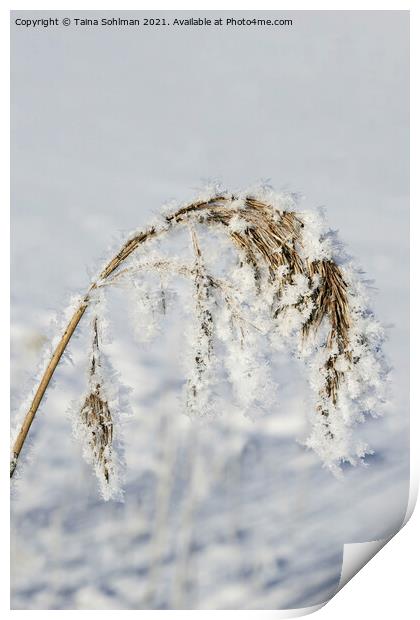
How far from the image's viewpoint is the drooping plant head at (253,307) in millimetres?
1842

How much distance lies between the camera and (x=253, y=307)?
73.1 inches

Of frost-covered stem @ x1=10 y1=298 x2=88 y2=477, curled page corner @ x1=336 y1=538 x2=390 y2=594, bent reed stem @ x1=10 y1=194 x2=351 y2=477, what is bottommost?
curled page corner @ x1=336 y1=538 x2=390 y2=594

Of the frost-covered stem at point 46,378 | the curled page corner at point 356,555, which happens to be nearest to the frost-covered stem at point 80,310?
the frost-covered stem at point 46,378

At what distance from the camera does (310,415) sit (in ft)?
6.13

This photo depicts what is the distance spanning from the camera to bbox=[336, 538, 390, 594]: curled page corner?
1.91 metres

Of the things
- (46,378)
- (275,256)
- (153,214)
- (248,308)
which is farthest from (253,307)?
(46,378)

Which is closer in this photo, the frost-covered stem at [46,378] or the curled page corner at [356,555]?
the frost-covered stem at [46,378]

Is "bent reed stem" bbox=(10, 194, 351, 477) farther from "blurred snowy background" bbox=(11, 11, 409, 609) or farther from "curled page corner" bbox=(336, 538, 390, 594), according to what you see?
"curled page corner" bbox=(336, 538, 390, 594)

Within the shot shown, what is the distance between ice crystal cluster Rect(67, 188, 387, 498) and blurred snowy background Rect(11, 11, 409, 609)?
0.03m

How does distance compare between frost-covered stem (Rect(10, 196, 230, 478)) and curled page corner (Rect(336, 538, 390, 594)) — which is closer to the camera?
frost-covered stem (Rect(10, 196, 230, 478))

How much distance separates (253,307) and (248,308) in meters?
0.01

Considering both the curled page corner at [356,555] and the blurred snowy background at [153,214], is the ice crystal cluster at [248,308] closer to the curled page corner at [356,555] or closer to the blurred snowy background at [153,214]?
the blurred snowy background at [153,214]

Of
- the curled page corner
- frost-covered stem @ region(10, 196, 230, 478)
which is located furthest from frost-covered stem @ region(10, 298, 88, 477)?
the curled page corner
